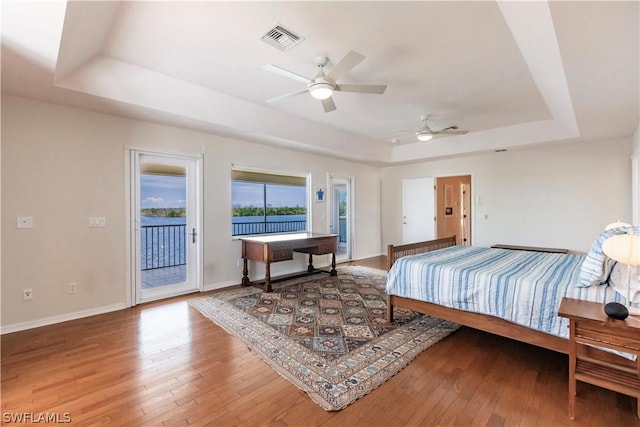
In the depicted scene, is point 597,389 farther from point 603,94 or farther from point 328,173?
point 328,173

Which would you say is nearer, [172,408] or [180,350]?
[172,408]

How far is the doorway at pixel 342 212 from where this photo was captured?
665cm

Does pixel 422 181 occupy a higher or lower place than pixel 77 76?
lower

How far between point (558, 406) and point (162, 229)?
4.66 m

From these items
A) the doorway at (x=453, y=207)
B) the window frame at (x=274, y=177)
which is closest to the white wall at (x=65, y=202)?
the window frame at (x=274, y=177)

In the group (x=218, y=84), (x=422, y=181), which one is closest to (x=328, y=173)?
(x=422, y=181)

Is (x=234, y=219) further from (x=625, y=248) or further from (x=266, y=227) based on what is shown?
(x=625, y=248)

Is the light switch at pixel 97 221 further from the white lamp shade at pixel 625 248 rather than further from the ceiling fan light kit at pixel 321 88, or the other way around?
the white lamp shade at pixel 625 248

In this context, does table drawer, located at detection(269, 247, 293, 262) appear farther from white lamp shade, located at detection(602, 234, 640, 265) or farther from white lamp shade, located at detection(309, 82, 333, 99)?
white lamp shade, located at detection(602, 234, 640, 265)

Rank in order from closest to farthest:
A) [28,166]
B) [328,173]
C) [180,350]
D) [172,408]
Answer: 1. [172,408]
2. [180,350]
3. [28,166]
4. [328,173]

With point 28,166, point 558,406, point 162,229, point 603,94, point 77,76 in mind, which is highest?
point 77,76

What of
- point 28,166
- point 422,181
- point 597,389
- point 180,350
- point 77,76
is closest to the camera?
point 597,389

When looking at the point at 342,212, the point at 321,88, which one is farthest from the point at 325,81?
the point at 342,212

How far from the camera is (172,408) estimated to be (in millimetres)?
1829
